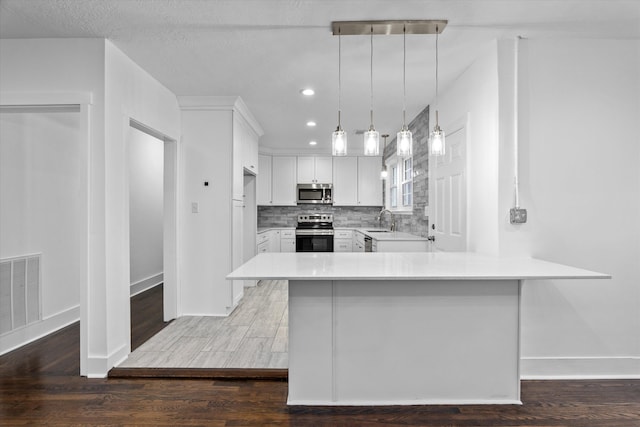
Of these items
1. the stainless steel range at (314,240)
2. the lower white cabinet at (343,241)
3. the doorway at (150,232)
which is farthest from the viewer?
the lower white cabinet at (343,241)

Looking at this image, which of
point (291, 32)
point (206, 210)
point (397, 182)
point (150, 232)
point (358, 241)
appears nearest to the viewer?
point (291, 32)

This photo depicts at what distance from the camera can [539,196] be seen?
2566mm

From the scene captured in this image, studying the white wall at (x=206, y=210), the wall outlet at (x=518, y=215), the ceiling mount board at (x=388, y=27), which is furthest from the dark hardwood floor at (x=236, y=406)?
the ceiling mount board at (x=388, y=27)

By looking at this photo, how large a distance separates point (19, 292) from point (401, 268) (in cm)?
326

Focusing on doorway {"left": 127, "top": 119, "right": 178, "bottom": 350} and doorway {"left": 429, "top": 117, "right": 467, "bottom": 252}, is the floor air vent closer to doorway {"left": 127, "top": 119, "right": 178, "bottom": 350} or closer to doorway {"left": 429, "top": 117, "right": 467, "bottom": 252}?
doorway {"left": 127, "top": 119, "right": 178, "bottom": 350}

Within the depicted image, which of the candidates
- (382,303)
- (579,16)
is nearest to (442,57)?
(579,16)

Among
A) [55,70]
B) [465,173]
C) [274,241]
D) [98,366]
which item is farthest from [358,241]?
[55,70]

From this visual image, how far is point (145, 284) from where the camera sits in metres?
5.19

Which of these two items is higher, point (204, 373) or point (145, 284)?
point (145, 284)

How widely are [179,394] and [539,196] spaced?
2.81 m

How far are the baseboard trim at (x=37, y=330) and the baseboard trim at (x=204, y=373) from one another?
116 cm

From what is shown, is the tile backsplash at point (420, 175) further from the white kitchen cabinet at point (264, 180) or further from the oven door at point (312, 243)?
the white kitchen cabinet at point (264, 180)

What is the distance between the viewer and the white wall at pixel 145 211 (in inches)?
192

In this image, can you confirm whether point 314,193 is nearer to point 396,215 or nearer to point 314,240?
point 314,240
